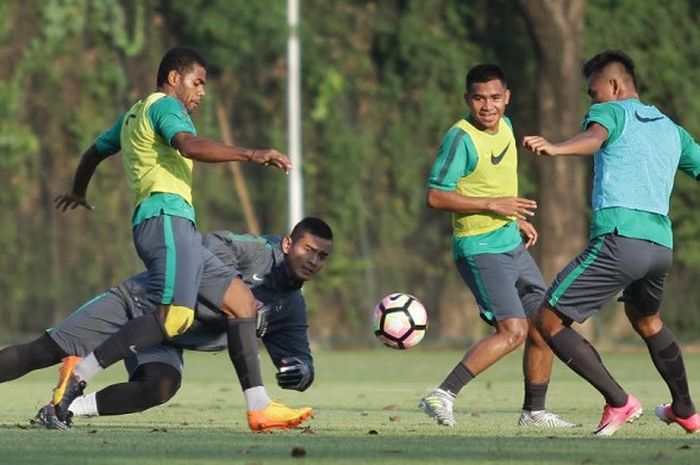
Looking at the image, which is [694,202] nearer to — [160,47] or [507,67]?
[507,67]

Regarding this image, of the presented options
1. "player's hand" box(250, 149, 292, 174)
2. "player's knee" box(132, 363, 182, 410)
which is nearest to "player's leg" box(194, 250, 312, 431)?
"player's knee" box(132, 363, 182, 410)

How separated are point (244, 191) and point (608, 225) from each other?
1433cm

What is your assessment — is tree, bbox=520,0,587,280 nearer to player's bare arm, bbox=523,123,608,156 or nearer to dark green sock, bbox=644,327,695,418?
dark green sock, bbox=644,327,695,418

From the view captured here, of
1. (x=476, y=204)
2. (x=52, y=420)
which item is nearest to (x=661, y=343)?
(x=476, y=204)

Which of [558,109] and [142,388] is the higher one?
[558,109]

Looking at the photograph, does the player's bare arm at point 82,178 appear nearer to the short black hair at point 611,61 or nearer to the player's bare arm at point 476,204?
the player's bare arm at point 476,204

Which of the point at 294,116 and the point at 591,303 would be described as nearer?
the point at 591,303

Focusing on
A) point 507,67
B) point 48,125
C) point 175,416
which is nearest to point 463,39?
point 507,67

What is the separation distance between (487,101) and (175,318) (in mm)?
2336

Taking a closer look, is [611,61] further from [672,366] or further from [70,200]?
[70,200]

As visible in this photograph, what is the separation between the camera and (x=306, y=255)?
33.7ft

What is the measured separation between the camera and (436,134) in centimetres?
2350

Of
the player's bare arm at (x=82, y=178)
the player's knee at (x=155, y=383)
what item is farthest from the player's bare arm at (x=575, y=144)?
the player's bare arm at (x=82, y=178)

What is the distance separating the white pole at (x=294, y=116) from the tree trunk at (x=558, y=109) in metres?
2.96
